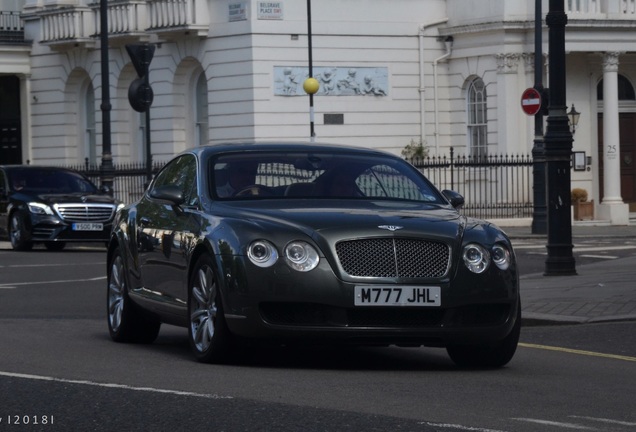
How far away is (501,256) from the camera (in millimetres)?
11141

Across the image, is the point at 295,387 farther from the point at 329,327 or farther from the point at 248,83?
the point at 248,83

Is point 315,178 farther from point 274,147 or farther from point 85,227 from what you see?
point 85,227

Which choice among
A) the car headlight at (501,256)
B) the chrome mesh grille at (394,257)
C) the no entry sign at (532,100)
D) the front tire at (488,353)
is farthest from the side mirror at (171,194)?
the no entry sign at (532,100)

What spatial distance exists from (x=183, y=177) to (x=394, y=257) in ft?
8.28

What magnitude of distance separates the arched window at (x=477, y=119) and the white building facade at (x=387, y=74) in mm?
42

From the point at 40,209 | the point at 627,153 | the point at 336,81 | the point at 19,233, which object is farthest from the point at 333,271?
the point at 627,153

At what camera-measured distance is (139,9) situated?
46250mm

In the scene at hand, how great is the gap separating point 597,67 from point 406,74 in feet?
16.8

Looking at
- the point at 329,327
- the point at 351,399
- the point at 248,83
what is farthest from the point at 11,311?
the point at 248,83

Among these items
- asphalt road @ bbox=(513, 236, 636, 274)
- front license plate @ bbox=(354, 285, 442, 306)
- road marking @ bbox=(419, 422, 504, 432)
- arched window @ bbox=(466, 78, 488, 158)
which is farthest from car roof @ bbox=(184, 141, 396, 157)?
arched window @ bbox=(466, 78, 488, 158)

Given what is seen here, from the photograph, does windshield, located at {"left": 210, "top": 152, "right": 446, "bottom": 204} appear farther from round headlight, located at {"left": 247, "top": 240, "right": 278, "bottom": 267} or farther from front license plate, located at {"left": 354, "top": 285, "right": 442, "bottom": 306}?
front license plate, located at {"left": 354, "top": 285, "right": 442, "bottom": 306}

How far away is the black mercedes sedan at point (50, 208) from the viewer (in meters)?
29.1

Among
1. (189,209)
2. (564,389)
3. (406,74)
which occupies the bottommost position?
(564,389)

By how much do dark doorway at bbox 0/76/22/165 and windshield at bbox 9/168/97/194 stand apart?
2217cm
